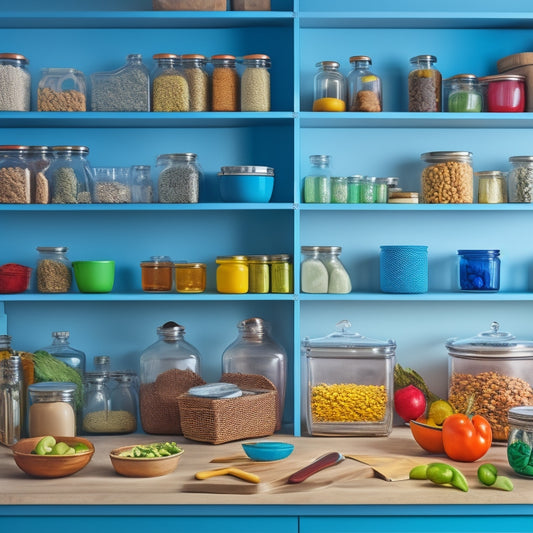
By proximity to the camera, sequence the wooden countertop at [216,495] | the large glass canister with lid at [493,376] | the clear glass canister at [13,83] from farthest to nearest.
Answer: the clear glass canister at [13,83]
the large glass canister with lid at [493,376]
the wooden countertop at [216,495]

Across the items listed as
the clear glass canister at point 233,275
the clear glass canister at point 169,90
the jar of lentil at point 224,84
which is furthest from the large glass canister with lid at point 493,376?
the clear glass canister at point 169,90

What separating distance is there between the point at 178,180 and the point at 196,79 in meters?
0.36

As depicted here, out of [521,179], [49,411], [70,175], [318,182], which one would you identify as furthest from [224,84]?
[49,411]

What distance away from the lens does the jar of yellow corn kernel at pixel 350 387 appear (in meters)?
2.54

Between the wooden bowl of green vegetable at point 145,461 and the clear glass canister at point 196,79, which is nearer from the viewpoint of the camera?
the wooden bowl of green vegetable at point 145,461

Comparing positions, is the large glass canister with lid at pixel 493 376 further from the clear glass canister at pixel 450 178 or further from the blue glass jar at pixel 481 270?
the clear glass canister at pixel 450 178

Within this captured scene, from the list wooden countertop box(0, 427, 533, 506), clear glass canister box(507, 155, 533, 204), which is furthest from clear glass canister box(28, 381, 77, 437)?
clear glass canister box(507, 155, 533, 204)

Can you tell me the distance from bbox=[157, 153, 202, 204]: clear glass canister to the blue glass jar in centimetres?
97

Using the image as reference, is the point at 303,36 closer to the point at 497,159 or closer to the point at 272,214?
the point at 272,214

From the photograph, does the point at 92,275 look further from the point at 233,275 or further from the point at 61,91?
the point at 61,91

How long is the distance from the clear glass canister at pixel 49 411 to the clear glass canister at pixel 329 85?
1.28 meters

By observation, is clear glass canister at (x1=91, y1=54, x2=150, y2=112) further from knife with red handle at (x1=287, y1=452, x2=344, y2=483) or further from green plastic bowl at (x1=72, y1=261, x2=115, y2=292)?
knife with red handle at (x1=287, y1=452, x2=344, y2=483)

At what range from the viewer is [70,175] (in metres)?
2.62

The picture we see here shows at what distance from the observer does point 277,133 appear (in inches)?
112
